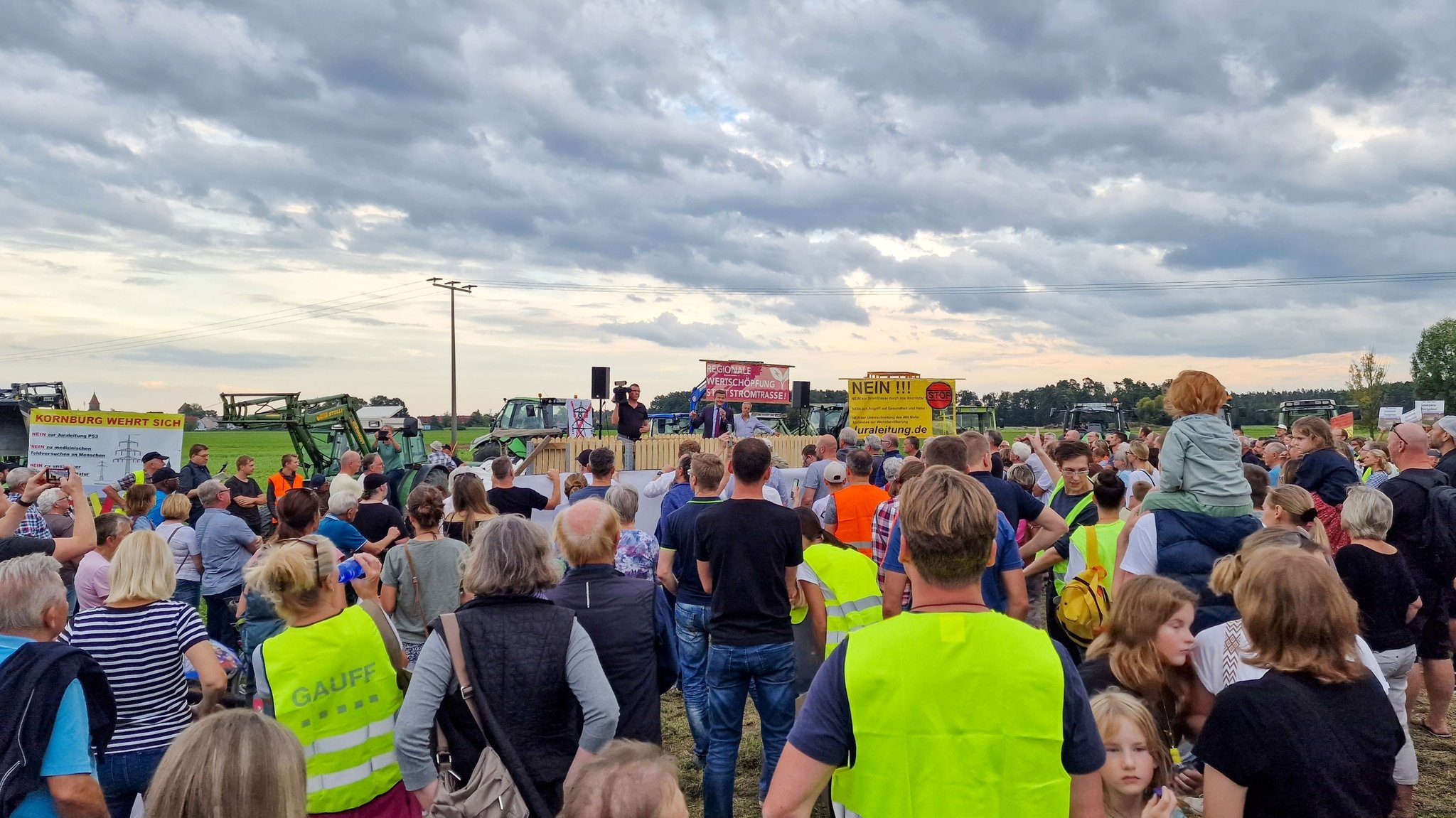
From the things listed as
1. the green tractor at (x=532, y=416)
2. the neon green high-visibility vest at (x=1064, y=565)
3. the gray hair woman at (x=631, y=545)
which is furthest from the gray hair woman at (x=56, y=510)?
the green tractor at (x=532, y=416)

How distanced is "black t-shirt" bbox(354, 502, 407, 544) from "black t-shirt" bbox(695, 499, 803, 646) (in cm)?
320

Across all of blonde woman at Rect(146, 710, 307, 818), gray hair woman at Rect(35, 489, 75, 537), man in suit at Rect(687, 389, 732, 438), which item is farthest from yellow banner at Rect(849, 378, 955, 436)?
blonde woman at Rect(146, 710, 307, 818)

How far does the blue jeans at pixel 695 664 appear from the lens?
5105mm

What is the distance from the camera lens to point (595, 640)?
366 cm

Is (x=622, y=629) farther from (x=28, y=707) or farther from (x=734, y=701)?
(x=28, y=707)

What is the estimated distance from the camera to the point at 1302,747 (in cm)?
220

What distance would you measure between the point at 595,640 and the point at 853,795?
71.2 inches

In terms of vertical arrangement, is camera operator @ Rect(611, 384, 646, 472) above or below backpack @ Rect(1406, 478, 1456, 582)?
above

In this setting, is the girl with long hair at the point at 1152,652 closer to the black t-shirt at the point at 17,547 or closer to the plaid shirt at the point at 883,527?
the plaid shirt at the point at 883,527

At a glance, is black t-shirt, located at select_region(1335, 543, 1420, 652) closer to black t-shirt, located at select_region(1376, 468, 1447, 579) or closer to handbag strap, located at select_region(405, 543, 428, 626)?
black t-shirt, located at select_region(1376, 468, 1447, 579)

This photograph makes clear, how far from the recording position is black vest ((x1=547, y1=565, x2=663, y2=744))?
3.67 meters

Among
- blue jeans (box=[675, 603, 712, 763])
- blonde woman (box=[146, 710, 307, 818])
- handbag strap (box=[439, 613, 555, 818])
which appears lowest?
blue jeans (box=[675, 603, 712, 763])

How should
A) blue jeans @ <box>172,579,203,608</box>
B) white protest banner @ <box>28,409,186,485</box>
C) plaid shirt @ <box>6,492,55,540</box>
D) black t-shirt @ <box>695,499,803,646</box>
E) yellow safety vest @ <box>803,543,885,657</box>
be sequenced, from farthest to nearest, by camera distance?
white protest banner @ <box>28,409,186,485</box> → blue jeans @ <box>172,579,203,608</box> → plaid shirt @ <box>6,492,55,540</box> → yellow safety vest @ <box>803,543,885,657</box> → black t-shirt @ <box>695,499,803,646</box>

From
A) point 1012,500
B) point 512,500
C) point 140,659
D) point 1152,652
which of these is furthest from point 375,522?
point 1152,652
